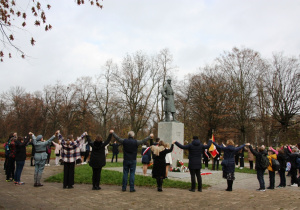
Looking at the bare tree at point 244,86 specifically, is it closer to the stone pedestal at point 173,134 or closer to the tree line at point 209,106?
the tree line at point 209,106

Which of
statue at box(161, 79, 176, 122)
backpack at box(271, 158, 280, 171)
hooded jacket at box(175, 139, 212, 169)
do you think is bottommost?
backpack at box(271, 158, 280, 171)

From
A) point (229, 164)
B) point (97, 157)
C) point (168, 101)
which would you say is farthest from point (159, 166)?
point (168, 101)

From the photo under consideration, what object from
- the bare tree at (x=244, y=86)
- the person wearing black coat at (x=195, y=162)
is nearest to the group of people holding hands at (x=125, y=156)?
the person wearing black coat at (x=195, y=162)

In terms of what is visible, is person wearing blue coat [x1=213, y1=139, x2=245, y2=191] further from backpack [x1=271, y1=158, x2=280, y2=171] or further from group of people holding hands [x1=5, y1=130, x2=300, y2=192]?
backpack [x1=271, y1=158, x2=280, y2=171]

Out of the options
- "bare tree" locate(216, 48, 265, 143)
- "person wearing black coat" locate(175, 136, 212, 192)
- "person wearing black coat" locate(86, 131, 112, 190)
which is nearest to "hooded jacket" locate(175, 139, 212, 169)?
"person wearing black coat" locate(175, 136, 212, 192)

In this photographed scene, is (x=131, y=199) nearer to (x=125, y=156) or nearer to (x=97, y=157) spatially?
(x=125, y=156)

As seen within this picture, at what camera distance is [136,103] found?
35656 millimetres

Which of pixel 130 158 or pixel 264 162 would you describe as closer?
pixel 130 158

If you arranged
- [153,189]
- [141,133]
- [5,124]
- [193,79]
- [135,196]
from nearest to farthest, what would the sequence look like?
[135,196] < [153,189] < [193,79] < [5,124] < [141,133]

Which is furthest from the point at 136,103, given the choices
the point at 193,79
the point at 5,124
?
the point at 5,124

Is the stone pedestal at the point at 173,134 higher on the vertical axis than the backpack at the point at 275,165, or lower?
higher

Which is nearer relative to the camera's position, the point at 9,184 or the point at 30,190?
the point at 30,190

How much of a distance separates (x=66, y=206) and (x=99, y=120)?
39.5 m

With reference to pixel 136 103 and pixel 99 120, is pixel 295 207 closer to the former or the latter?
pixel 136 103
